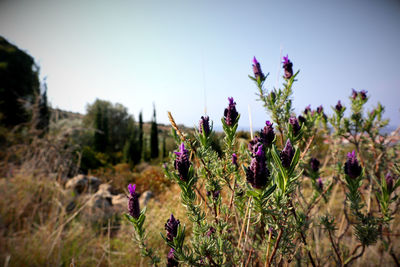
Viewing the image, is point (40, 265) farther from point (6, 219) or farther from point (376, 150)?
point (376, 150)

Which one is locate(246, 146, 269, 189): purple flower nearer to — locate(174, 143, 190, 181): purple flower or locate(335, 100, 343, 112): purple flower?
locate(174, 143, 190, 181): purple flower

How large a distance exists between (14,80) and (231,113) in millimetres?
20610

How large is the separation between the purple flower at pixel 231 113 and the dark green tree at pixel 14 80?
52.2ft

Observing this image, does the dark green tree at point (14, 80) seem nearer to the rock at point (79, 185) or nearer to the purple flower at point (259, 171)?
the rock at point (79, 185)

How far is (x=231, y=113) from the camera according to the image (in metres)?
0.79

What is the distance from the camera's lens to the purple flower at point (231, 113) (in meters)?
0.78

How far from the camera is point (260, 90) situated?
1102 millimetres

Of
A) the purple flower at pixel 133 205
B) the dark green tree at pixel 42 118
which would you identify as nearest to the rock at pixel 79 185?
the dark green tree at pixel 42 118

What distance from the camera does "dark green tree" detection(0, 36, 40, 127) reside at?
13297mm

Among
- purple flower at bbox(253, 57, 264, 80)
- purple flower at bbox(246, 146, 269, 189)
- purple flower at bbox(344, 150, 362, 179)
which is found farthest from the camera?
purple flower at bbox(253, 57, 264, 80)

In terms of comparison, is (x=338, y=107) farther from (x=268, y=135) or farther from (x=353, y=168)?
(x=268, y=135)

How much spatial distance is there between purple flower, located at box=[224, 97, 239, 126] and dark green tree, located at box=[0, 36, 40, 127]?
627 inches

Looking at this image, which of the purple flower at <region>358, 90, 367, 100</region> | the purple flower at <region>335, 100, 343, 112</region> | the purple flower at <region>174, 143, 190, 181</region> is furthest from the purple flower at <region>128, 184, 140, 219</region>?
the purple flower at <region>358, 90, 367, 100</region>

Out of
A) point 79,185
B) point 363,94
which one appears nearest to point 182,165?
point 363,94
